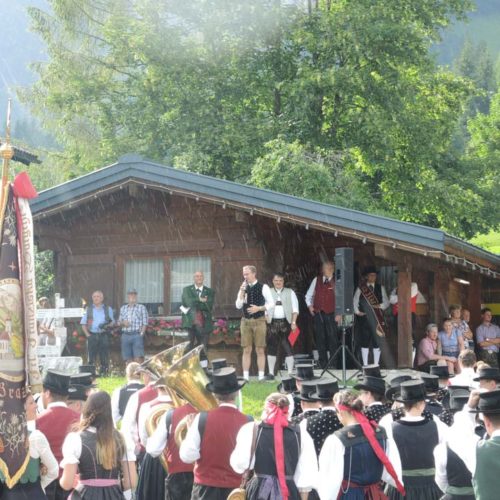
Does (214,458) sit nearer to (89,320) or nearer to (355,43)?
(89,320)

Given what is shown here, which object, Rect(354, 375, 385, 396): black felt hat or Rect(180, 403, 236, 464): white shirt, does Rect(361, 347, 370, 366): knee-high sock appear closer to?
Rect(354, 375, 385, 396): black felt hat

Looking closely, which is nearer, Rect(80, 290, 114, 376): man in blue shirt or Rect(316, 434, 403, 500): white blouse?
Rect(316, 434, 403, 500): white blouse

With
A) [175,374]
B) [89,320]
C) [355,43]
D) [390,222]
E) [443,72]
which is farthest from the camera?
[443,72]

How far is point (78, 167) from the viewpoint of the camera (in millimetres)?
36500

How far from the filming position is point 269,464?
7488 millimetres

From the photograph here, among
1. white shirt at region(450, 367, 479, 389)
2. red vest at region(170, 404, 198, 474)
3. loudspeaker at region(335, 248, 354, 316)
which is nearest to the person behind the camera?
red vest at region(170, 404, 198, 474)

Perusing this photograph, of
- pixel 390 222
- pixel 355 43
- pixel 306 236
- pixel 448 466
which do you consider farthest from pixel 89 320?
pixel 355 43

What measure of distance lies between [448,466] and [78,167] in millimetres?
30512

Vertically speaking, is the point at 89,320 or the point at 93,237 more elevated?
the point at 93,237

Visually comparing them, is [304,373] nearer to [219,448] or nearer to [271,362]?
[219,448]

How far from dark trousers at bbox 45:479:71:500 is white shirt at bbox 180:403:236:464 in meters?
1.27

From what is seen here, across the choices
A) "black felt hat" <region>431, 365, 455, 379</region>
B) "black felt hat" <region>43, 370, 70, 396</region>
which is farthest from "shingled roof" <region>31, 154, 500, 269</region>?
"black felt hat" <region>43, 370, 70, 396</region>

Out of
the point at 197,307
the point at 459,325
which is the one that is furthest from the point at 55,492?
the point at 459,325

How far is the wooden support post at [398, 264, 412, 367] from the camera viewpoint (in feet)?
52.2
